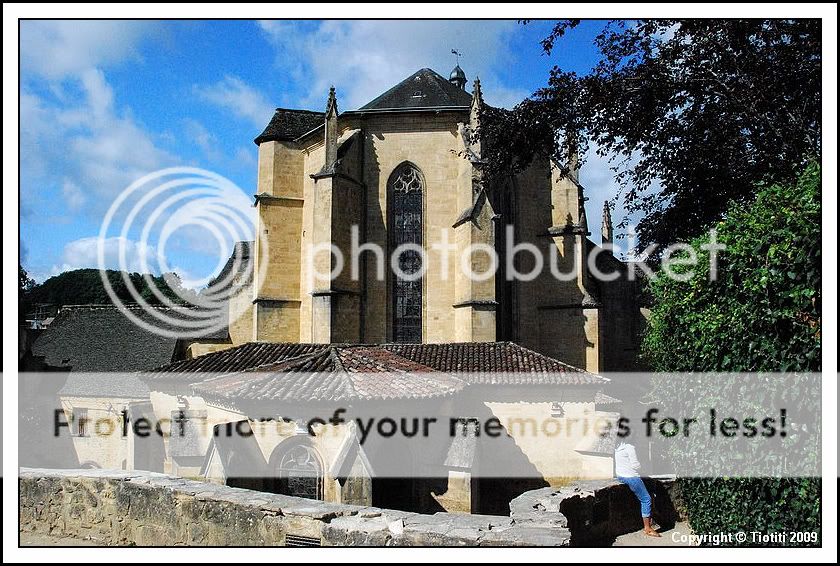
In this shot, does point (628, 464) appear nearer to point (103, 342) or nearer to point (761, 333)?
point (761, 333)

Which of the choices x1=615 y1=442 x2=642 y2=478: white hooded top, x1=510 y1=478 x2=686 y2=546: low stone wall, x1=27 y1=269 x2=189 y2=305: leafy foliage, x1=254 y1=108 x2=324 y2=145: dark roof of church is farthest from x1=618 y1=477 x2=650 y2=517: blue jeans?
x1=27 y1=269 x2=189 y2=305: leafy foliage

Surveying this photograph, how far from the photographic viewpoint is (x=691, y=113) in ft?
34.0

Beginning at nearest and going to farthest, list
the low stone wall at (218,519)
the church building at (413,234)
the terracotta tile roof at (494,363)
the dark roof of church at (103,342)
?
the low stone wall at (218,519) → the terracotta tile roof at (494,363) → the church building at (413,234) → the dark roof of church at (103,342)

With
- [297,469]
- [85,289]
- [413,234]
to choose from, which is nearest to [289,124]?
[413,234]

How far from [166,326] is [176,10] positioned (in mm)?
26270

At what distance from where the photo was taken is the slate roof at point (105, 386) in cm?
2517

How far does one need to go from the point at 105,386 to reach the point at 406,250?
15.0m

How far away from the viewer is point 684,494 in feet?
30.3

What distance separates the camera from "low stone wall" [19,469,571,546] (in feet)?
20.8

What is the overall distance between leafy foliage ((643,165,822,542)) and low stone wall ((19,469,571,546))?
2.21 meters

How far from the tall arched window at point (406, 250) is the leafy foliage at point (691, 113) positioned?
8625 millimetres

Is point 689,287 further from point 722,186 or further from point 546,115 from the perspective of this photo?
point 546,115

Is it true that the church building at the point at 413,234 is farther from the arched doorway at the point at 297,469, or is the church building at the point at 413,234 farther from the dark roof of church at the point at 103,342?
the arched doorway at the point at 297,469

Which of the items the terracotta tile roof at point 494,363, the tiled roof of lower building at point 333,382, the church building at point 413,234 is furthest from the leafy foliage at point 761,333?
the church building at point 413,234
